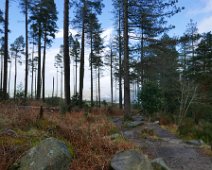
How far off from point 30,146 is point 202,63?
1283 inches

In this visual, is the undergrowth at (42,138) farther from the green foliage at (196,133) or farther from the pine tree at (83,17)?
the pine tree at (83,17)

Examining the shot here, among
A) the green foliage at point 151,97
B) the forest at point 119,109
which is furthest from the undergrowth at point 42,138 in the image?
the green foliage at point 151,97

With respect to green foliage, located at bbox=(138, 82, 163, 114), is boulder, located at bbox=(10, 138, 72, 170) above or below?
below

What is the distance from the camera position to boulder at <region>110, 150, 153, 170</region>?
5171mm

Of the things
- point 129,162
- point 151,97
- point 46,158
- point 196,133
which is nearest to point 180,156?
point 129,162

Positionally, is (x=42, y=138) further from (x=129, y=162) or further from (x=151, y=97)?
(x=151, y=97)

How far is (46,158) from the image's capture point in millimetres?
4465

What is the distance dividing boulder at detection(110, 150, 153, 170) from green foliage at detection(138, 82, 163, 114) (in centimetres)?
1598

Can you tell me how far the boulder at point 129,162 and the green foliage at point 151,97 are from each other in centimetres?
1598

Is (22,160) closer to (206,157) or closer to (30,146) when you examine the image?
(30,146)

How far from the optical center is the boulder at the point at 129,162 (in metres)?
5.17

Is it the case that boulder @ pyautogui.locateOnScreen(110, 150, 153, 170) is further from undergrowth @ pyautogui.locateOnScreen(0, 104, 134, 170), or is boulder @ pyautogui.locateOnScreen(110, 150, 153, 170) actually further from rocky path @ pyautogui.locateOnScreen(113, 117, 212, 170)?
rocky path @ pyautogui.locateOnScreen(113, 117, 212, 170)

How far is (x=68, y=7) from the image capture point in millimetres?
16875

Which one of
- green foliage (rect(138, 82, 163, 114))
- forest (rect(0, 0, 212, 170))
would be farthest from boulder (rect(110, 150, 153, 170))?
green foliage (rect(138, 82, 163, 114))
